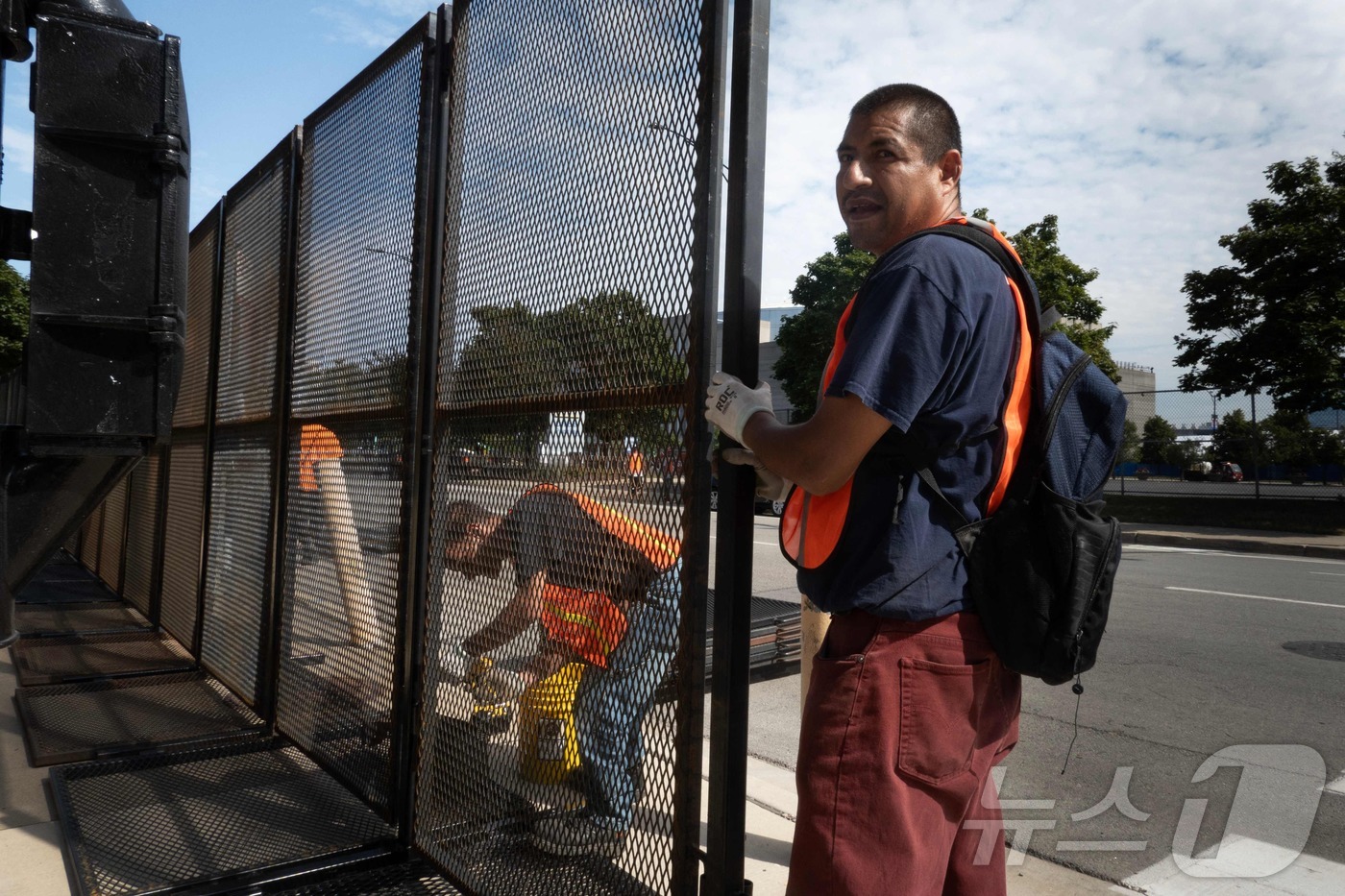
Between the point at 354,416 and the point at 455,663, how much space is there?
4.03ft

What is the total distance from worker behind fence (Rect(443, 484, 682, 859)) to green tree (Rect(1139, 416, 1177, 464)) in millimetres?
28180

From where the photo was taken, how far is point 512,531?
2736mm

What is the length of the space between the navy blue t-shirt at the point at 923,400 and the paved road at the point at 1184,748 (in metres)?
2.43

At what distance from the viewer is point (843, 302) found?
124 ft

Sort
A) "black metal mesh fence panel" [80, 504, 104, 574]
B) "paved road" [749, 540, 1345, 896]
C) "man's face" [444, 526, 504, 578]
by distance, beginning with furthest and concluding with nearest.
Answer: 1. "black metal mesh fence panel" [80, 504, 104, 574]
2. "paved road" [749, 540, 1345, 896]
3. "man's face" [444, 526, 504, 578]

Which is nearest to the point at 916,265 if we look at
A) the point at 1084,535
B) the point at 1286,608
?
the point at 1084,535

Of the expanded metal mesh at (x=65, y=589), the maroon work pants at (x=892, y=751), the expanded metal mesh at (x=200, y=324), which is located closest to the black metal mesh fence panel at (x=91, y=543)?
the expanded metal mesh at (x=65, y=589)

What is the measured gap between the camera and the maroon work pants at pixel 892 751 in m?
1.71

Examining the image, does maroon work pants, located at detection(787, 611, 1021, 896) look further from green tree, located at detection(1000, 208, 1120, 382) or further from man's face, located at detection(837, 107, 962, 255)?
green tree, located at detection(1000, 208, 1120, 382)

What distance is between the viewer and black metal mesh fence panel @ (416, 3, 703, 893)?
7.30ft

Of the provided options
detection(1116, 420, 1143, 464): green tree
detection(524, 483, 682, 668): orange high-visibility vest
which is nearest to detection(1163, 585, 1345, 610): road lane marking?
detection(524, 483, 682, 668): orange high-visibility vest

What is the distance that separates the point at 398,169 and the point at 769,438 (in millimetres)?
2256

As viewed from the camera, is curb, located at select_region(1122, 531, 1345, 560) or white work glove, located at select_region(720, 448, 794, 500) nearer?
white work glove, located at select_region(720, 448, 794, 500)

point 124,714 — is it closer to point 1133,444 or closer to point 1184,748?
point 1184,748
